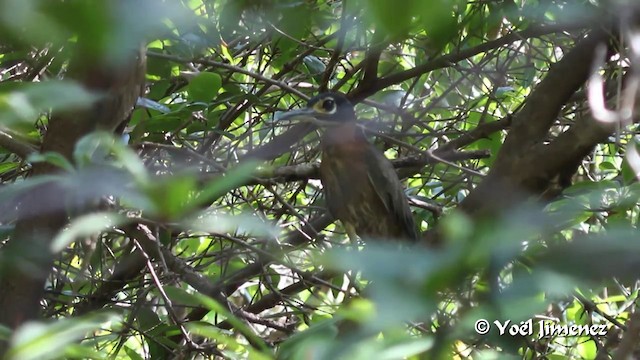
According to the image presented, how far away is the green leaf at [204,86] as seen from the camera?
96.2 inches

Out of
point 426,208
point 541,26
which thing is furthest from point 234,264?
point 541,26

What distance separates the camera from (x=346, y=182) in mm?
3730

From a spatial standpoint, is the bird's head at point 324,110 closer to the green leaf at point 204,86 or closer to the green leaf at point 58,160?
the green leaf at point 204,86

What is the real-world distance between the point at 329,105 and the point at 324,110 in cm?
5

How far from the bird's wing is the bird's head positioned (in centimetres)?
28

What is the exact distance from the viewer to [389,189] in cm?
355

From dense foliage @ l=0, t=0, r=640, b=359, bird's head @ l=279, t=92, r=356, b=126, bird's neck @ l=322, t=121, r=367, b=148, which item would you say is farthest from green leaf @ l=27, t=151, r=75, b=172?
bird's neck @ l=322, t=121, r=367, b=148

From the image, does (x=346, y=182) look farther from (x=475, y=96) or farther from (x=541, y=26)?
(x=541, y=26)

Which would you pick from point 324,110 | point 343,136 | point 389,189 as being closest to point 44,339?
point 324,110

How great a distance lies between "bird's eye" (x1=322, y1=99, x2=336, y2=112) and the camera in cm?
326

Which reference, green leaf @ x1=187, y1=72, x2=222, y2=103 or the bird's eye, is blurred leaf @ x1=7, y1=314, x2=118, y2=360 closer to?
green leaf @ x1=187, y1=72, x2=222, y2=103

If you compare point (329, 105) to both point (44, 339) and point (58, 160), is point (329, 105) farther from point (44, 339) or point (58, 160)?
point (44, 339)

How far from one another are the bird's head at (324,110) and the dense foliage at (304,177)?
0.08 metres

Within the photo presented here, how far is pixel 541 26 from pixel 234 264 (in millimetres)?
1511
